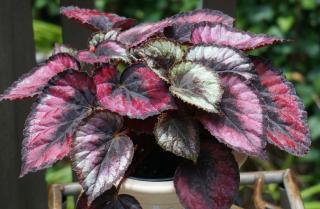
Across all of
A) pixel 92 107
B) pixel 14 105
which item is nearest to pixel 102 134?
pixel 92 107

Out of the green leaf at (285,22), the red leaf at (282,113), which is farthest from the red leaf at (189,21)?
the green leaf at (285,22)

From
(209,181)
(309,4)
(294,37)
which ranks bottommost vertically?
(294,37)

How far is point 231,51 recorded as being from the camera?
746 mm

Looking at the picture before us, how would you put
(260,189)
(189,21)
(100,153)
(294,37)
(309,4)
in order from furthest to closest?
1. (294,37)
2. (309,4)
3. (260,189)
4. (189,21)
5. (100,153)

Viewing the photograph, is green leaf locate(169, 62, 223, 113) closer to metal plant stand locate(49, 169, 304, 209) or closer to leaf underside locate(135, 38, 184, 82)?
leaf underside locate(135, 38, 184, 82)

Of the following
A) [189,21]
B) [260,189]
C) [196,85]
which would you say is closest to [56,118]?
[196,85]

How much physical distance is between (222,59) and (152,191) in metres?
0.21

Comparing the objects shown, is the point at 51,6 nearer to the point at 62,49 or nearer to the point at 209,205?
the point at 62,49

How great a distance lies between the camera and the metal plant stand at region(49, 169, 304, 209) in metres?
0.95

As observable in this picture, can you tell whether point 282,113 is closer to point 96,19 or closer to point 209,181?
point 209,181

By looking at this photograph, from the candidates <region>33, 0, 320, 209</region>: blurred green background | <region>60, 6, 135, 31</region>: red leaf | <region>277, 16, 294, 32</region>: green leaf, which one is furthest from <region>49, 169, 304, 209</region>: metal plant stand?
<region>277, 16, 294, 32</region>: green leaf

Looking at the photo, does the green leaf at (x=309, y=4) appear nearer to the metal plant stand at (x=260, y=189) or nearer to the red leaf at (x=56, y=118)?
the metal plant stand at (x=260, y=189)

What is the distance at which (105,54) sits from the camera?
78cm

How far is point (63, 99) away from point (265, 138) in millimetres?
271
